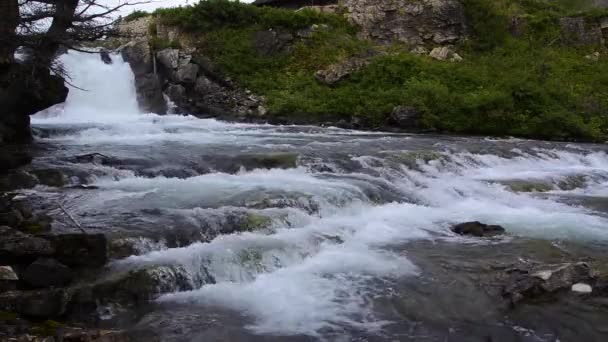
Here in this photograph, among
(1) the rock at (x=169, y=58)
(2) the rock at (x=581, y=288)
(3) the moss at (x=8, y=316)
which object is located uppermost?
(1) the rock at (x=169, y=58)

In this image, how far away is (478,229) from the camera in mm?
8609

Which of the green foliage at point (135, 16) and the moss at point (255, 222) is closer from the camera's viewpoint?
the moss at point (255, 222)

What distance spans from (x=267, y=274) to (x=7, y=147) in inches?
338

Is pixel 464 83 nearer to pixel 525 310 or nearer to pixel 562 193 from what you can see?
pixel 562 193

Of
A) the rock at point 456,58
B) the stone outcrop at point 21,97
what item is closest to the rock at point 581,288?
the stone outcrop at point 21,97

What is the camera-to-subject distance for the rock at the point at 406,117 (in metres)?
21.2

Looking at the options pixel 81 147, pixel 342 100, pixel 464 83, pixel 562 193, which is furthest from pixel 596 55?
pixel 81 147

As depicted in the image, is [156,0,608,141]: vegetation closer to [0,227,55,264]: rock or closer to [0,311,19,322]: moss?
[0,227,55,264]: rock

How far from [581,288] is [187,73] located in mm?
20344

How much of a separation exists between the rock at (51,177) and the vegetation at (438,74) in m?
13.2

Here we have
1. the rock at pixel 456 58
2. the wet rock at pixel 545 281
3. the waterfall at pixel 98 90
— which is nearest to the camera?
the wet rock at pixel 545 281

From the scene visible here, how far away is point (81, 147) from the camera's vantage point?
13.6 m

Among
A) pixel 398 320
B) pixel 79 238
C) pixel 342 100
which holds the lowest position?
pixel 398 320

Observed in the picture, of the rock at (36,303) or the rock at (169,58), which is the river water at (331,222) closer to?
the rock at (36,303)
